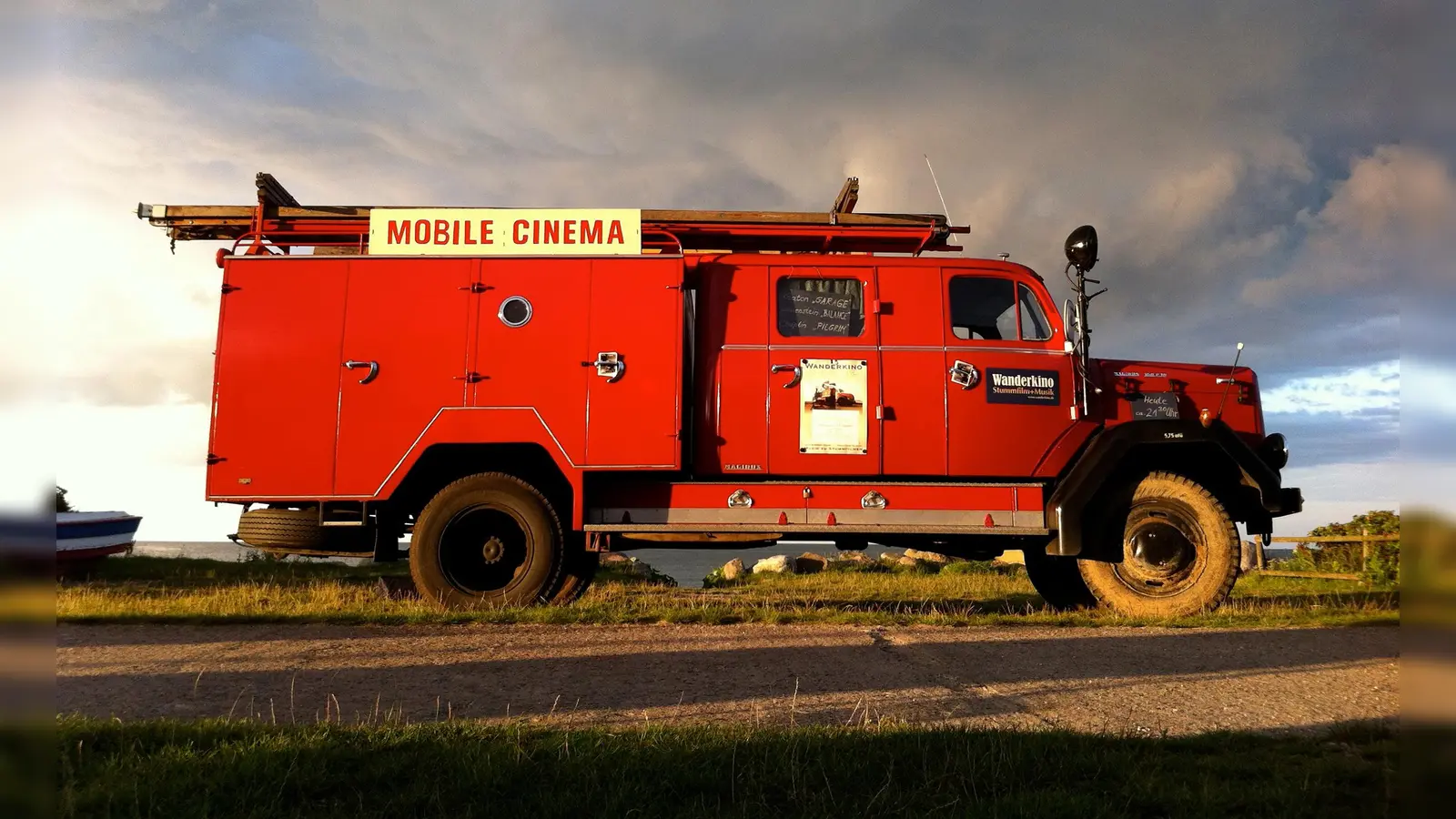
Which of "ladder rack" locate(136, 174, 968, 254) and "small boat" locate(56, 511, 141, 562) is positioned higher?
"ladder rack" locate(136, 174, 968, 254)

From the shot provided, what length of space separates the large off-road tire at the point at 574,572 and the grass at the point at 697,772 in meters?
3.96

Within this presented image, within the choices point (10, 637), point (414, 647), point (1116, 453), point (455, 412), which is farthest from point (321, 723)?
point (1116, 453)

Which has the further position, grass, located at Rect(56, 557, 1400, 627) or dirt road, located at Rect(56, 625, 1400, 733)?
grass, located at Rect(56, 557, 1400, 627)

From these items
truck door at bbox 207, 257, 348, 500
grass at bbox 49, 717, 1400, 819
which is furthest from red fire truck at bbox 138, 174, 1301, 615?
grass at bbox 49, 717, 1400, 819

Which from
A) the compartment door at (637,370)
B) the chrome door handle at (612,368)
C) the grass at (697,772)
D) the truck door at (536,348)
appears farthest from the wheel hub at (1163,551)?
the truck door at (536,348)

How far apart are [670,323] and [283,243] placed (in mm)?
3818

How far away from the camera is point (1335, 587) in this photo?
491 inches

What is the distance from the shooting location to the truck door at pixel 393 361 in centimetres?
716

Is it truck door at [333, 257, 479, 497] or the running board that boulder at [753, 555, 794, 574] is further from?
truck door at [333, 257, 479, 497]

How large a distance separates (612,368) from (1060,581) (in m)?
5.29

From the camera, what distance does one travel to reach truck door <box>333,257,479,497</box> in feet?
23.5

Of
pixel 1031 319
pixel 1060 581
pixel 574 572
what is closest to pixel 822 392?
pixel 1031 319

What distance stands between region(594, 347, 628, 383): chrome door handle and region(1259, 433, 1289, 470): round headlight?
595cm

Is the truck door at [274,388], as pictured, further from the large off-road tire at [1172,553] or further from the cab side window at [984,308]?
the large off-road tire at [1172,553]
